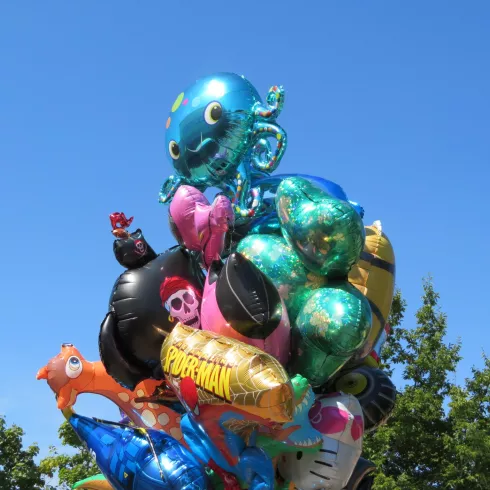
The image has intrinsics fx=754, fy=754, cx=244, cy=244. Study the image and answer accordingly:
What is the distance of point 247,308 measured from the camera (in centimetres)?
Answer: 619

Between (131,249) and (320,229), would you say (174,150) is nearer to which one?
(131,249)

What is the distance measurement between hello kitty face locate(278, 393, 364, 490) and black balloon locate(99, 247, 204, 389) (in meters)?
1.45

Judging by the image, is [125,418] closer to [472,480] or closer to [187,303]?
[187,303]

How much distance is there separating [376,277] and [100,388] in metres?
2.97

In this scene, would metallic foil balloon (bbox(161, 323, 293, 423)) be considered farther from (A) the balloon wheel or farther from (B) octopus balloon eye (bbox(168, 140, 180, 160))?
(B) octopus balloon eye (bbox(168, 140, 180, 160))

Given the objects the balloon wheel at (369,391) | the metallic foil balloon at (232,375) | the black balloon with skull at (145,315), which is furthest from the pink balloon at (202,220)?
the balloon wheel at (369,391)

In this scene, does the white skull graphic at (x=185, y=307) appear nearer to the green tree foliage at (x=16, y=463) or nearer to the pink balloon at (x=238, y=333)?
the pink balloon at (x=238, y=333)

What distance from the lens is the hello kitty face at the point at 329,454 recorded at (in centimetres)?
641

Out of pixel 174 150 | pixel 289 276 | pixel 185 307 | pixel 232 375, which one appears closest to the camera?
pixel 232 375

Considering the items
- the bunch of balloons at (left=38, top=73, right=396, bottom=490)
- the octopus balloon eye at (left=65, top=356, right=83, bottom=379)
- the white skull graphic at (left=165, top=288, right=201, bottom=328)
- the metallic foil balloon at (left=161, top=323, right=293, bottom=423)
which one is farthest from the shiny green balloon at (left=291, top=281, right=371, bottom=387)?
the octopus balloon eye at (left=65, top=356, right=83, bottom=379)

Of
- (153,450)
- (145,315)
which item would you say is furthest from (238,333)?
(153,450)

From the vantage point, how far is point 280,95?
25.0 feet

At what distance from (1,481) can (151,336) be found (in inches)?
420

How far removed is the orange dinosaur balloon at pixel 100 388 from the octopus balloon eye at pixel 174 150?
7.20 feet
